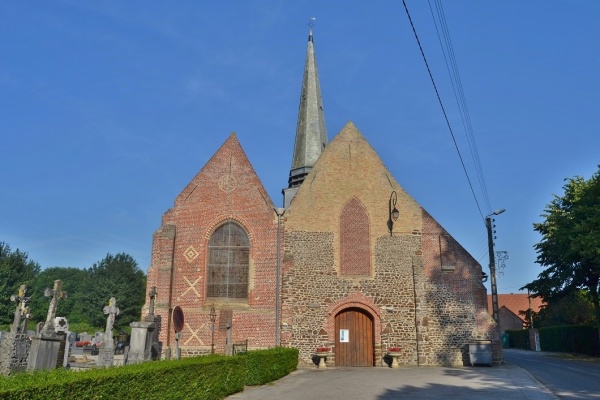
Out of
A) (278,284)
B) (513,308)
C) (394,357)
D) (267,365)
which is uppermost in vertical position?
(513,308)

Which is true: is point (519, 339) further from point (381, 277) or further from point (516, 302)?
point (381, 277)

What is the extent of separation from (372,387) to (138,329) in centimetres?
670

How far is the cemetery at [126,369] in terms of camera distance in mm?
7157

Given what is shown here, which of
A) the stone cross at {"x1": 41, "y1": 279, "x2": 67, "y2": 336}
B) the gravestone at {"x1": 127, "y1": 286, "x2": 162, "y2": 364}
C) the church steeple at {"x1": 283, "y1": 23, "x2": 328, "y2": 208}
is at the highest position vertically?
the church steeple at {"x1": 283, "y1": 23, "x2": 328, "y2": 208}

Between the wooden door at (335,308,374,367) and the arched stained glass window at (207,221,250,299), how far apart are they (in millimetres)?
4341

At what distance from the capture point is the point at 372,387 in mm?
14180

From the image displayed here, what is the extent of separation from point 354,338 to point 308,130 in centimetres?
1285

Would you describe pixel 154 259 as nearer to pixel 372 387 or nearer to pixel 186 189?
pixel 186 189

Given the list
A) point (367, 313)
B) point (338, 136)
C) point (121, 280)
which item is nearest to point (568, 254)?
point (367, 313)

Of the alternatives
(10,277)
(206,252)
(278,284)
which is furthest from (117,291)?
(278,284)

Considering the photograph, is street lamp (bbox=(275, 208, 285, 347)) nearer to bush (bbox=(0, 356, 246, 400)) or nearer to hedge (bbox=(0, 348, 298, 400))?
hedge (bbox=(0, 348, 298, 400))

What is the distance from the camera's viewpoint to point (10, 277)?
47125mm

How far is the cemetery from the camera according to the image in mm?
7157

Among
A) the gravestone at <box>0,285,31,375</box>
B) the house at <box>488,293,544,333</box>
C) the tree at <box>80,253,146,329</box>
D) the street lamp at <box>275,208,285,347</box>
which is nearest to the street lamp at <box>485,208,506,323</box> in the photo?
the street lamp at <box>275,208,285,347</box>
